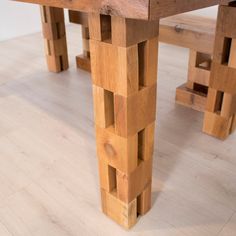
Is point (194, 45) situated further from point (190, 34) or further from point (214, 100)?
point (214, 100)

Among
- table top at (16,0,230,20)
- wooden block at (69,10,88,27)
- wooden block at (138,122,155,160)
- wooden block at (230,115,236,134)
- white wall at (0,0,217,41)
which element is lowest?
wooden block at (230,115,236,134)

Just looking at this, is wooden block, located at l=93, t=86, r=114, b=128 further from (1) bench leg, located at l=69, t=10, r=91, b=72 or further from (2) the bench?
(1) bench leg, located at l=69, t=10, r=91, b=72

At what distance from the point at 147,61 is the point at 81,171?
1.82 feet

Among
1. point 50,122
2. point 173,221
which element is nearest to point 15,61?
point 50,122

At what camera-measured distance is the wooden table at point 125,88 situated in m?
0.51

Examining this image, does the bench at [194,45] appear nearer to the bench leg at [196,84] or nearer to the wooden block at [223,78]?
the bench leg at [196,84]

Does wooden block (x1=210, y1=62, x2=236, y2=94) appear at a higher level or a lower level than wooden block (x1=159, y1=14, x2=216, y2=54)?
lower

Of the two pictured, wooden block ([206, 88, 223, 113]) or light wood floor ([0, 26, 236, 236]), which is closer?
light wood floor ([0, 26, 236, 236])

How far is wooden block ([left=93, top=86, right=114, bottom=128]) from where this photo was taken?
0.65 m

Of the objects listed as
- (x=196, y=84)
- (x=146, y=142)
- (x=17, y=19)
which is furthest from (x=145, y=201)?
(x=17, y=19)

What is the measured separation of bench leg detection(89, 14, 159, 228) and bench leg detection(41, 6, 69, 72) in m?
1.23

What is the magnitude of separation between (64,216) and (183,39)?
2.86ft

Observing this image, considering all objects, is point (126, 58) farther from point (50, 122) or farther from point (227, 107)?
point (50, 122)

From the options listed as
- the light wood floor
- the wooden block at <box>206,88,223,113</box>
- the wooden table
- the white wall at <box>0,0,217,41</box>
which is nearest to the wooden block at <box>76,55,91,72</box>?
the light wood floor
